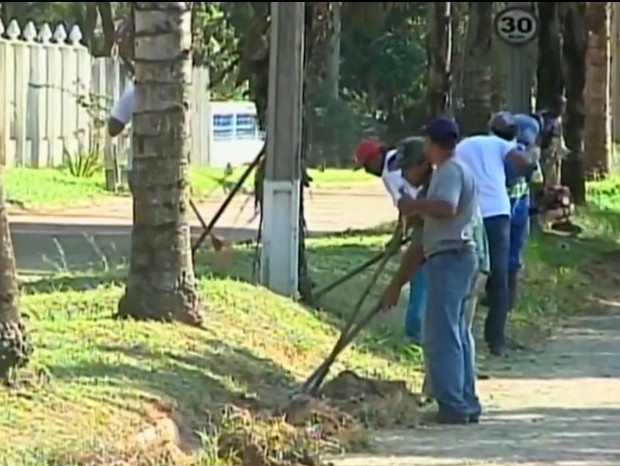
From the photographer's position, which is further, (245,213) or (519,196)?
(245,213)

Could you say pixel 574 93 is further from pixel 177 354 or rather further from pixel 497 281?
pixel 177 354

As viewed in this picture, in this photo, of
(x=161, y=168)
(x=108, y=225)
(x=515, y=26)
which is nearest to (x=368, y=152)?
(x=161, y=168)

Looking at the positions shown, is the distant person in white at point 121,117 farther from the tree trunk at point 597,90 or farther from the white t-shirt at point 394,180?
the tree trunk at point 597,90

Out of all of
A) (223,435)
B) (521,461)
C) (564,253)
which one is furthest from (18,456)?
(564,253)

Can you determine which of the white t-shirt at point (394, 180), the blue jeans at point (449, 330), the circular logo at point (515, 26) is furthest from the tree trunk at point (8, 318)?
the circular logo at point (515, 26)

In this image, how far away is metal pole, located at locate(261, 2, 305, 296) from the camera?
48.1 ft

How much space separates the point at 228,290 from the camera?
47.2 feet

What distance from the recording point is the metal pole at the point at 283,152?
48.1 ft

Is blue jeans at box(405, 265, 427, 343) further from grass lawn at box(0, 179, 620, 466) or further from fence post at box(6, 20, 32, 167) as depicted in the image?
fence post at box(6, 20, 32, 167)

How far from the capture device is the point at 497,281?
14609 millimetres

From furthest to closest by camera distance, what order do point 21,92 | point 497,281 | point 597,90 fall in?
point 21,92 → point 597,90 → point 497,281

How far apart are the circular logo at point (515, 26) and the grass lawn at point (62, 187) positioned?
230 inches

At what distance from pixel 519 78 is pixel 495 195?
8793mm

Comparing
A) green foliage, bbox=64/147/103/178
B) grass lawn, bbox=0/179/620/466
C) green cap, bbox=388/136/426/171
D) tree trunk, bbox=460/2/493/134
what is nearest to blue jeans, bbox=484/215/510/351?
grass lawn, bbox=0/179/620/466
